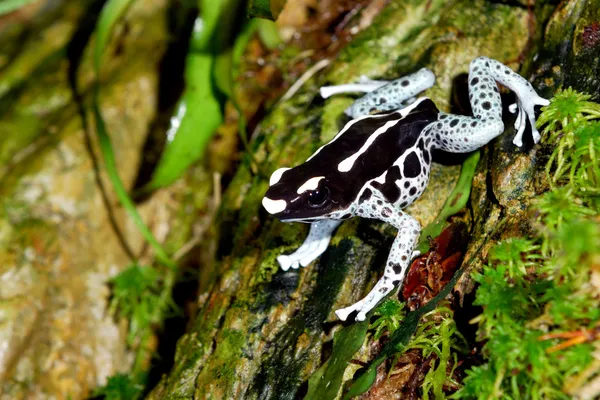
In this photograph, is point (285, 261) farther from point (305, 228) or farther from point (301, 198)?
point (301, 198)

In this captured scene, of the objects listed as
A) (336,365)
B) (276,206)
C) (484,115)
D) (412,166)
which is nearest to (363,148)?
(412,166)

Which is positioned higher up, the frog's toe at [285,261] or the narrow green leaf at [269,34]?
the narrow green leaf at [269,34]

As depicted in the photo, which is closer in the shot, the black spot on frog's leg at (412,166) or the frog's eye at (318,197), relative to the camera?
the frog's eye at (318,197)

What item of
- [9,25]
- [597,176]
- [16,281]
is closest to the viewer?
[597,176]

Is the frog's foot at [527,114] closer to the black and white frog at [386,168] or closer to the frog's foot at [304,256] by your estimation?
the black and white frog at [386,168]

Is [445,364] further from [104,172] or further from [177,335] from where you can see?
[104,172]

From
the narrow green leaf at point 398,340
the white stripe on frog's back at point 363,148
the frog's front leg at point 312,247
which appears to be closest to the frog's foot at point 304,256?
the frog's front leg at point 312,247

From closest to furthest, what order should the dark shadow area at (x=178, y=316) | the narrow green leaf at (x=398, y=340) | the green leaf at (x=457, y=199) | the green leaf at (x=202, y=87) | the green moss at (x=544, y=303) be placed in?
the green moss at (x=544, y=303) < the narrow green leaf at (x=398, y=340) < the green leaf at (x=457, y=199) < the green leaf at (x=202, y=87) < the dark shadow area at (x=178, y=316)

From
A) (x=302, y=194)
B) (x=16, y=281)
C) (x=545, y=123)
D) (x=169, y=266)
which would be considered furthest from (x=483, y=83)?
(x=16, y=281)
